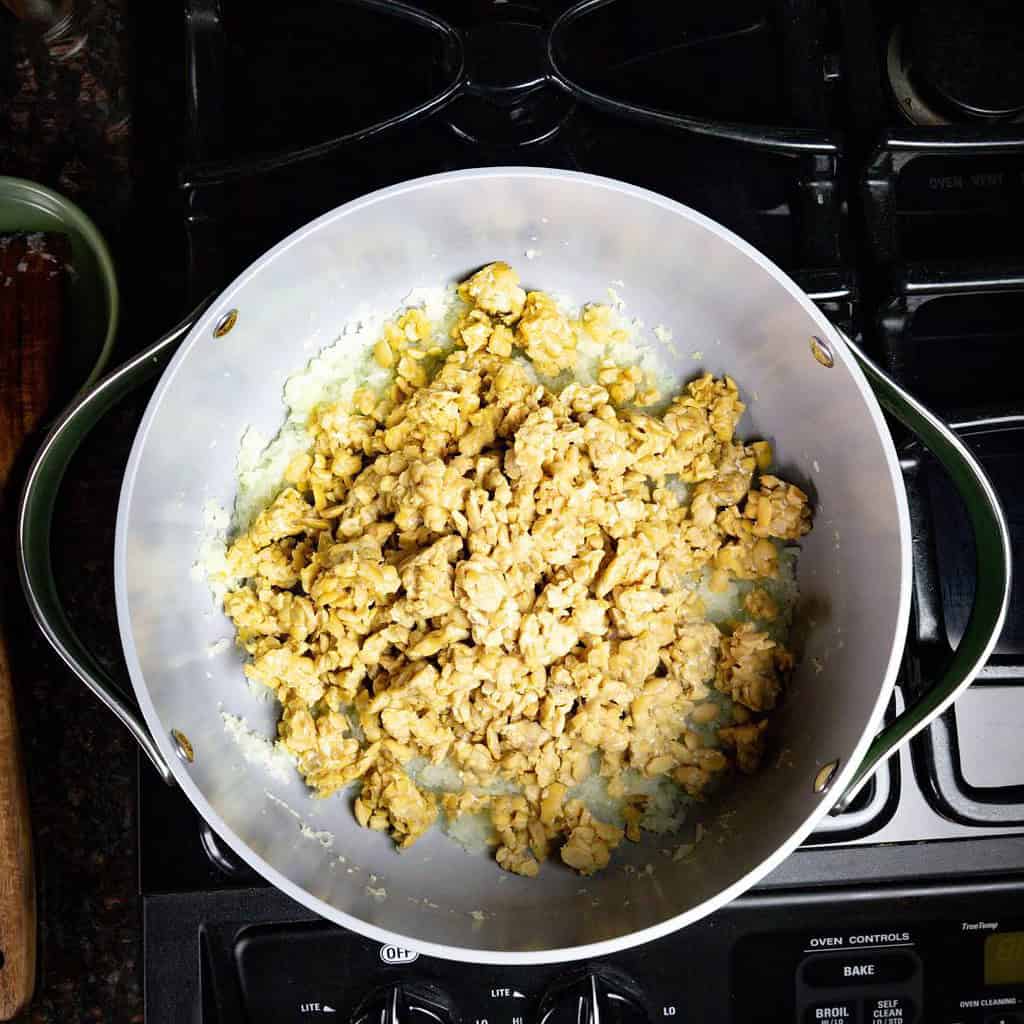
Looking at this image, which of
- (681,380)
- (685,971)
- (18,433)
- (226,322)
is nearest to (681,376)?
(681,380)

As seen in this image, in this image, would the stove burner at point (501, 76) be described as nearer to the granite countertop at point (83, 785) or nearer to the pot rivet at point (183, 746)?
the granite countertop at point (83, 785)

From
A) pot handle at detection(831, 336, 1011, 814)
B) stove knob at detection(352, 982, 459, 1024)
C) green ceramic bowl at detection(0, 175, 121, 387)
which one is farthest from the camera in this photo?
green ceramic bowl at detection(0, 175, 121, 387)

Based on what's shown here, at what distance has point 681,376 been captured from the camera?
101 cm

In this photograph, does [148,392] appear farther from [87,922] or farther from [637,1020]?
[637,1020]

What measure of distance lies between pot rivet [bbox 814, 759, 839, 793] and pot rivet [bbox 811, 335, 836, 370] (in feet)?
1.13

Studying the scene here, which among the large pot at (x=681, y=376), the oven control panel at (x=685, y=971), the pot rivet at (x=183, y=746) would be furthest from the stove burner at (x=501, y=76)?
the oven control panel at (x=685, y=971)

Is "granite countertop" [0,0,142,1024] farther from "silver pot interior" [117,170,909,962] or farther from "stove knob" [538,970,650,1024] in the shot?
"stove knob" [538,970,650,1024]

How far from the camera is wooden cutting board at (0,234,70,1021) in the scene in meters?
0.96

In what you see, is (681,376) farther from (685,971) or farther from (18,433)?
(18,433)

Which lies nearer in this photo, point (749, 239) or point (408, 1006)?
point (408, 1006)

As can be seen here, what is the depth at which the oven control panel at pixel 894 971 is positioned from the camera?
89 cm

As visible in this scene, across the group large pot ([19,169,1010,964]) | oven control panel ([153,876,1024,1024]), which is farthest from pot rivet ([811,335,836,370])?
oven control panel ([153,876,1024,1024])

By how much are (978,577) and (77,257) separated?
0.96 metres

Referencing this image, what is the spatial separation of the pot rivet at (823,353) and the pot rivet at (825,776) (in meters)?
0.34
